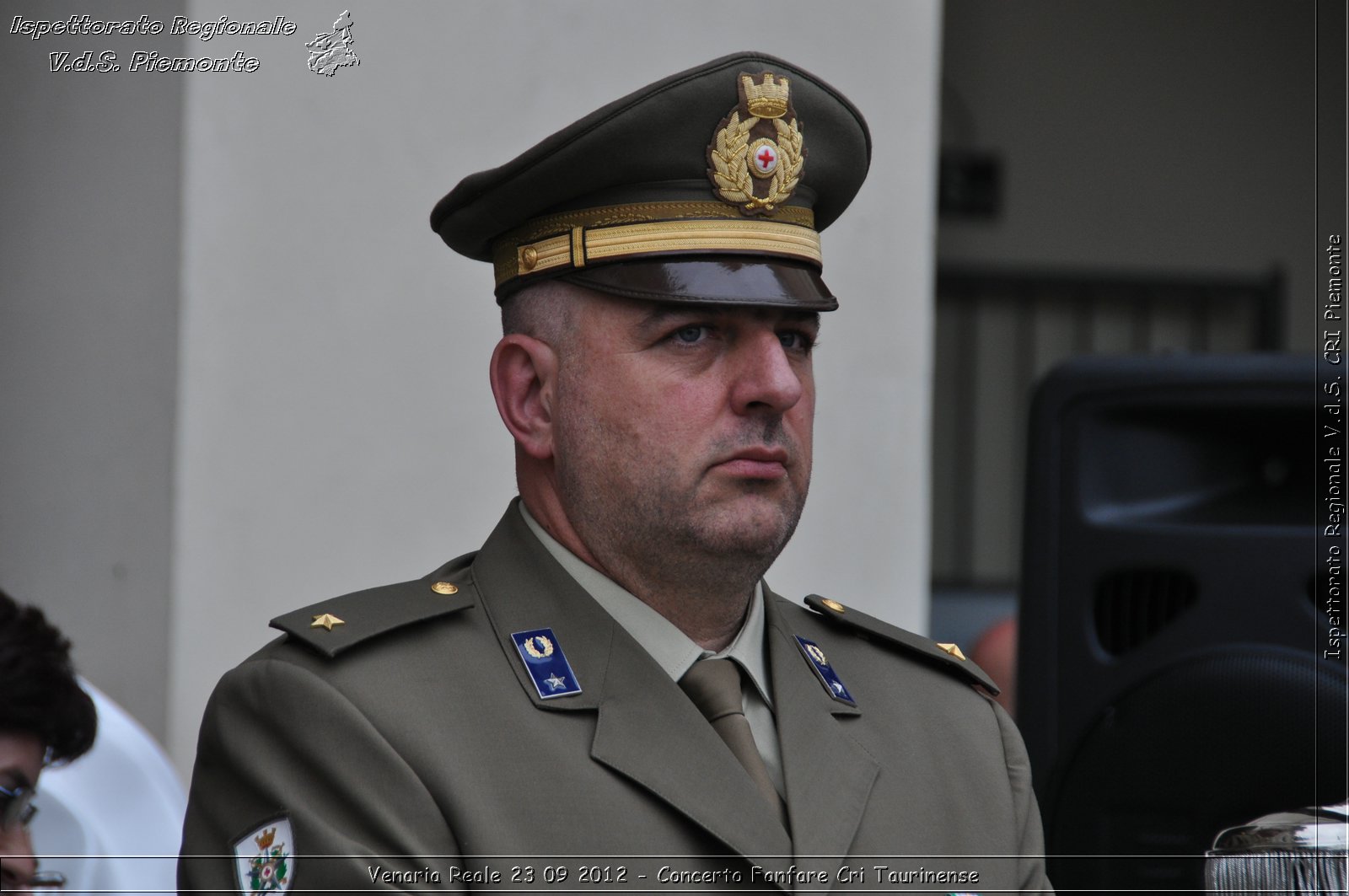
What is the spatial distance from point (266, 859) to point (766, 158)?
2.78ft

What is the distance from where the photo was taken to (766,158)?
1.73m

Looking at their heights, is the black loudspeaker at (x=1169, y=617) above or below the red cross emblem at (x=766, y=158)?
below

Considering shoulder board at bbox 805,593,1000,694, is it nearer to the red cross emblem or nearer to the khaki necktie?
the khaki necktie

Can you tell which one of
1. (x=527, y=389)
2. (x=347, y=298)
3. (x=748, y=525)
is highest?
(x=347, y=298)

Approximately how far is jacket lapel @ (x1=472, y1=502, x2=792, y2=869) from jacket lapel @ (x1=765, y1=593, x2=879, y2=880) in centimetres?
4

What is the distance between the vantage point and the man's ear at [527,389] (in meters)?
1.73

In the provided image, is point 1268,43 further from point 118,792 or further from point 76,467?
point 118,792

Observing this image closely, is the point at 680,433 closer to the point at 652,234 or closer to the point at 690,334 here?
the point at 690,334

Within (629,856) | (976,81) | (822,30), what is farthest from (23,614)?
(976,81)

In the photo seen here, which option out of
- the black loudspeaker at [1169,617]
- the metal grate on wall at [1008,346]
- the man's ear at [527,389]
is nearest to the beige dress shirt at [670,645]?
the man's ear at [527,389]

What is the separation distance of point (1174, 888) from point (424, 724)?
3.89ft

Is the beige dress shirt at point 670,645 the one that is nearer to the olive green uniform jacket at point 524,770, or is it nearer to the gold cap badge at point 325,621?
the olive green uniform jacket at point 524,770

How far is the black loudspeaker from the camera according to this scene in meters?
2.19

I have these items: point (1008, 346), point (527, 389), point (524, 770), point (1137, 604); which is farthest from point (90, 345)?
point (1008, 346)
